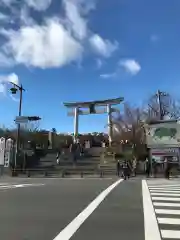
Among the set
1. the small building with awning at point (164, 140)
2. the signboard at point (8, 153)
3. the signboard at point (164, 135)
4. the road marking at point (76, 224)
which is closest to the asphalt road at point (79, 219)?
the road marking at point (76, 224)

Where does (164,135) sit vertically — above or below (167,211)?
above

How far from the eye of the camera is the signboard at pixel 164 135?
4556 cm

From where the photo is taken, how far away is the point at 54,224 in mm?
10047

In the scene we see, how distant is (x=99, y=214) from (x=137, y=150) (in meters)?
47.0

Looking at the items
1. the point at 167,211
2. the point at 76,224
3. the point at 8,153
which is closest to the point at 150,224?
the point at 76,224

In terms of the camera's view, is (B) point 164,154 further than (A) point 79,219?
Yes

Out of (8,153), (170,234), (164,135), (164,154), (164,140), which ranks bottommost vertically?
(170,234)

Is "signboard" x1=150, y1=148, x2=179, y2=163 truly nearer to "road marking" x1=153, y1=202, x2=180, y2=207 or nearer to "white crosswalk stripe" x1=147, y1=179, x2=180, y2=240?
"white crosswalk stripe" x1=147, y1=179, x2=180, y2=240

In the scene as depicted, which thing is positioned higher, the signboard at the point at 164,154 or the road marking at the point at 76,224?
the signboard at the point at 164,154

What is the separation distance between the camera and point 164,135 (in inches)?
1822

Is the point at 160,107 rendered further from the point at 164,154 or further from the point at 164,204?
the point at 164,204

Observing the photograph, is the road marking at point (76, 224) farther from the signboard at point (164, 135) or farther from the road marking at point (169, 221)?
the signboard at point (164, 135)

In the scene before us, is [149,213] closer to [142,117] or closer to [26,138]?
[142,117]

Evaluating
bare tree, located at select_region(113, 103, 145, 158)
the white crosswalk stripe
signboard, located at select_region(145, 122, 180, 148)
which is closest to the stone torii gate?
bare tree, located at select_region(113, 103, 145, 158)
